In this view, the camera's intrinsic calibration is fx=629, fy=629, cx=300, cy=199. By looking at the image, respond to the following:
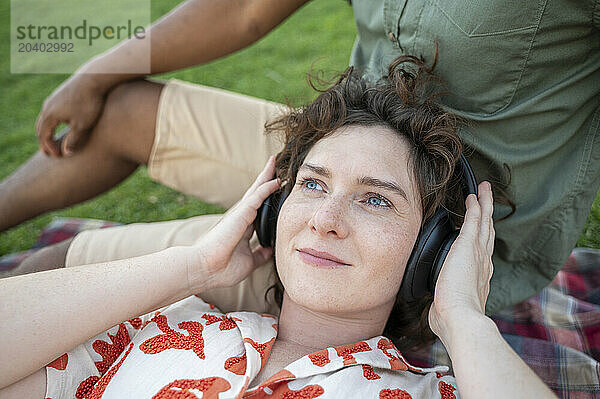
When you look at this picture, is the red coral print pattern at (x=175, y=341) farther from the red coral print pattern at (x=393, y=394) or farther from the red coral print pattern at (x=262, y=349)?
the red coral print pattern at (x=393, y=394)

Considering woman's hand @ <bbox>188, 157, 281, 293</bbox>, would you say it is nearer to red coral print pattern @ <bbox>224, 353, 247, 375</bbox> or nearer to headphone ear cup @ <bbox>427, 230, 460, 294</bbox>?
red coral print pattern @ <bbox>224, 353, 247, 375</bbox>

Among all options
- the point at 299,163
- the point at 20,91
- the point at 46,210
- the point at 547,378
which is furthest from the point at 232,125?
the point at 20,91

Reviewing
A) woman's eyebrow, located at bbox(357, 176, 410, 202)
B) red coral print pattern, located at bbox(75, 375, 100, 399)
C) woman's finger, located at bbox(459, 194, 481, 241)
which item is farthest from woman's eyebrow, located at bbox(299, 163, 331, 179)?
red coral print pattern, located at bbox(75, 375, 100, 399)

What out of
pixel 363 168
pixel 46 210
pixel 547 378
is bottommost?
pixel 547 378

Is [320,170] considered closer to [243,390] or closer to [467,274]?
[467,274]

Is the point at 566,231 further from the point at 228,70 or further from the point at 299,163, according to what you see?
the point at 228,70

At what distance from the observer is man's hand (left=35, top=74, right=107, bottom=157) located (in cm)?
322

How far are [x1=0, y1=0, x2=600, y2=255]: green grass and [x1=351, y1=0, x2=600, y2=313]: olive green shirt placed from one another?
5.56 feet

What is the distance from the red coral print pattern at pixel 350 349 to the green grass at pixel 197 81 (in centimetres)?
248

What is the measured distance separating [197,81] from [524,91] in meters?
4.66

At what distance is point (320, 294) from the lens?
84.4 inches

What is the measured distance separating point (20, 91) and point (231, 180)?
4324 millimetres

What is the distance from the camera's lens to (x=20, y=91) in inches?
257

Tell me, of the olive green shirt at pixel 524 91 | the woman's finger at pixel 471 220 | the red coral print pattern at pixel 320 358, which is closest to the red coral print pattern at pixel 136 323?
the red coral print pattern at pixel 320 358
